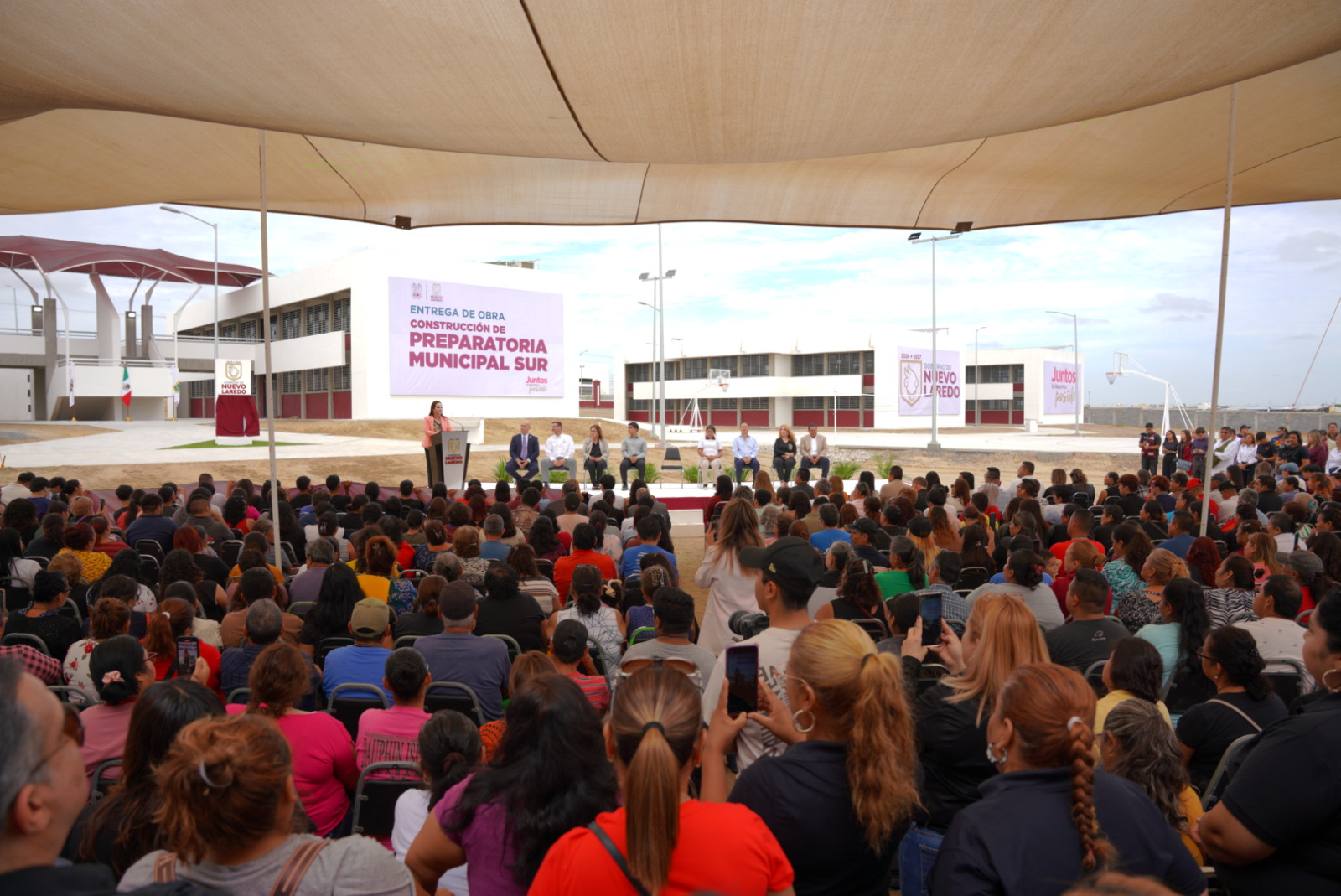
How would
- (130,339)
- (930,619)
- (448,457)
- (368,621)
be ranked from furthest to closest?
(130,339), (448,457), (368,621), (930,619)

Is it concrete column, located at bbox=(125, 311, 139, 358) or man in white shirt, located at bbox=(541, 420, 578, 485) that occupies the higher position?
concrete column, located at bbox=(125, 311, 139, 358)

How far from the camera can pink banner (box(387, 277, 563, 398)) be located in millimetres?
35188

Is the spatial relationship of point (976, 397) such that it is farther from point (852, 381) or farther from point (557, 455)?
point (557, 455)

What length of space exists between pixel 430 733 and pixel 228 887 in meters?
0.69

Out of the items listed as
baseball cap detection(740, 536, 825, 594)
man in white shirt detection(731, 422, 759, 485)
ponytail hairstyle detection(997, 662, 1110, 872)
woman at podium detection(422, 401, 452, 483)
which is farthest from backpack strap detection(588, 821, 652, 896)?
man in white shirt detection(731, 422, 759, 485)

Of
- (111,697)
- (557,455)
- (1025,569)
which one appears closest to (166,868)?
(111,697)

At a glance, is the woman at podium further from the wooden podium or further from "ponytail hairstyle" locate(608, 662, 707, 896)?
"ponytail hairstyle" locate(608, 662, 707, 896)

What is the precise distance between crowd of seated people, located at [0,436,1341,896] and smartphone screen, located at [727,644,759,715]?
0.6 inches

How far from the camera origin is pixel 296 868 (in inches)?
58.7

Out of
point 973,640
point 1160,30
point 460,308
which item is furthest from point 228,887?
point 460,308

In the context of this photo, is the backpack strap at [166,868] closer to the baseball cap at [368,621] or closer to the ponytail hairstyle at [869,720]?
the ponytail hairstyle at [869,720]

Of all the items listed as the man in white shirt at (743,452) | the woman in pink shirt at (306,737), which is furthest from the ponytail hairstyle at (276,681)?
the man in white shirt at (743,452)

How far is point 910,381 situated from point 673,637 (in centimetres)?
5106

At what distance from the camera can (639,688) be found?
4.97 feet
